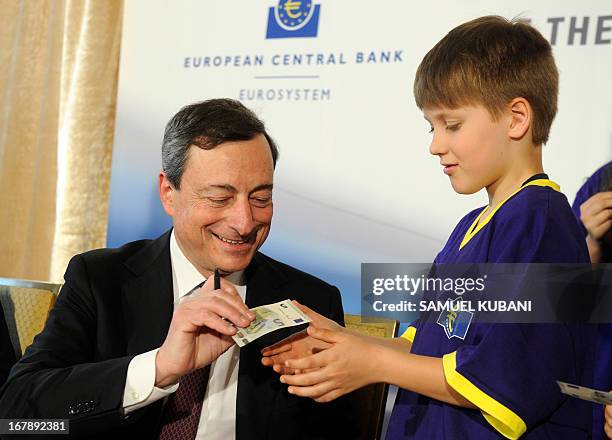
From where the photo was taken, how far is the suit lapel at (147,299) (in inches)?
73.5

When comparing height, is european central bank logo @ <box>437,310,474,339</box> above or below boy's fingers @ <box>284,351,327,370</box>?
above

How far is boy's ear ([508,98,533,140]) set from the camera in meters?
1.57

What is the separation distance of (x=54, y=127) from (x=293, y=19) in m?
1.89

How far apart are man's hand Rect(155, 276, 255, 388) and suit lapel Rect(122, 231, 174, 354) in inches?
8.7

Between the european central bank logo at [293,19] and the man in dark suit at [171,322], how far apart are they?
5.83 feet

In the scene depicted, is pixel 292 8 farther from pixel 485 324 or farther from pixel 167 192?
pixel 485 324

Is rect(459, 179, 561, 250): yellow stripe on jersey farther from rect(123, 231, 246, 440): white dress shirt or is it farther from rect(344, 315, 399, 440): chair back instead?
rect(123, 231, 246, 440): white dress shirt

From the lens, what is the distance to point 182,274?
2.03 meters

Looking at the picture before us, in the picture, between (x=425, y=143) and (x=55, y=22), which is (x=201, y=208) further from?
(x=55, y=22)

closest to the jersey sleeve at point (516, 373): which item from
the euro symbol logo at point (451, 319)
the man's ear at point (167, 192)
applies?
the euro symbol logo at point (451, 319)

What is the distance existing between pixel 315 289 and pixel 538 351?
2.82 feet

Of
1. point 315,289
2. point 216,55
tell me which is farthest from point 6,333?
point 216,55

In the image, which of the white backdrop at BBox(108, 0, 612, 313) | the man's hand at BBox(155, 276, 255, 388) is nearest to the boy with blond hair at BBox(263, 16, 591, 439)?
the man's hand at BBox(155, 276, 255, 388)

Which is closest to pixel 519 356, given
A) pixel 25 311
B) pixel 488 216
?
pixel 488 216
